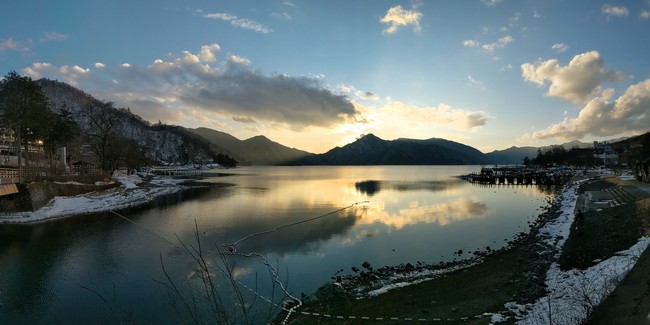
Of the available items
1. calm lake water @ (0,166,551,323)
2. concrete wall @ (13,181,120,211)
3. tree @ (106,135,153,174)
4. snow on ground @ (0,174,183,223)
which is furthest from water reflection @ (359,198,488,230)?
tree @ (106,135,153,174)

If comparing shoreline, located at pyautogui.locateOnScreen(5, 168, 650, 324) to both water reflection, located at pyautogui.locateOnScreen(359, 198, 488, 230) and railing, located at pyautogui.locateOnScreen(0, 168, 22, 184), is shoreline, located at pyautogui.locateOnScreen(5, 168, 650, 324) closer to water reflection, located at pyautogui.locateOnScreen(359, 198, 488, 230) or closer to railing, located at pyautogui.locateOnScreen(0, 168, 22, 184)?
water reflection, located at pyautogui.locateOnScreen(359, 198, 488, 230)

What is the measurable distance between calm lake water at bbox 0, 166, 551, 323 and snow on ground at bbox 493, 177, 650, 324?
21.5 ft

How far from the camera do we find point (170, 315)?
12.8 m

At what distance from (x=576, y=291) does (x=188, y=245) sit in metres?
21.0

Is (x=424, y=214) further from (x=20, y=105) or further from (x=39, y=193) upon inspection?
(x=20, y=105)

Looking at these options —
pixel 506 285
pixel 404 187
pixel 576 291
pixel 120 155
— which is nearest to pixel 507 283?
pixel 506 285

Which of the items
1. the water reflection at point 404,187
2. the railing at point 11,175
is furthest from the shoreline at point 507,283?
the water reflection at point 404,187

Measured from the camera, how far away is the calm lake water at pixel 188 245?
13.9 meters

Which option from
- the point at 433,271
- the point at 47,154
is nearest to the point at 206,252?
the point at 433,271

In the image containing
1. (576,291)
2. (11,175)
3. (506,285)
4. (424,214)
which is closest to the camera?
(576,291)

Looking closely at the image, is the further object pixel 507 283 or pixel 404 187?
pixel 404 187

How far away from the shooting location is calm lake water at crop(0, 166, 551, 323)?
45.4 feet

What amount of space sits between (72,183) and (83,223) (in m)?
13.7

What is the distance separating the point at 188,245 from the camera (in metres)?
23.1
